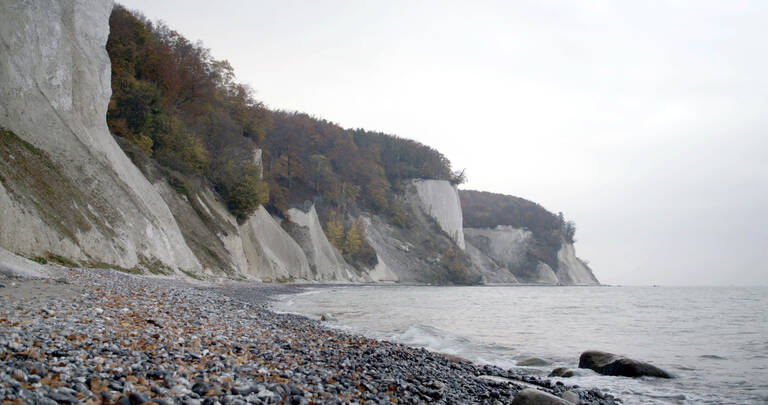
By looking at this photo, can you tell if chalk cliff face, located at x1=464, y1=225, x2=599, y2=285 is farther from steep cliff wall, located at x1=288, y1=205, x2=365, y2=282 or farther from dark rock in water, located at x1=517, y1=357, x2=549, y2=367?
dark rock in water, located at x1=517, y1=357, x2=549, y2=367

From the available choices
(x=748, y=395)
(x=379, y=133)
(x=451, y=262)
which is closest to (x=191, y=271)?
(x=748, y=395)

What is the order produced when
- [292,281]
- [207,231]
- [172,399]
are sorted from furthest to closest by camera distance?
[292,281] < [207,231] < [172,399]

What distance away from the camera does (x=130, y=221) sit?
2292cm

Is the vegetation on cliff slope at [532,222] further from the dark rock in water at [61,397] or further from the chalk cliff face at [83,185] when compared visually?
the dark rock in water at [61,397]

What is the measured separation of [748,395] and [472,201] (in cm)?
13488

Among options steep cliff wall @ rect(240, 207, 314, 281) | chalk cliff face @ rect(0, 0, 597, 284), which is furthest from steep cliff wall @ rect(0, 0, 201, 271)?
steep cliff wall @ rect(240, 207, 314, 281)

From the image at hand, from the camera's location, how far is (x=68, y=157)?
20969 millimetres

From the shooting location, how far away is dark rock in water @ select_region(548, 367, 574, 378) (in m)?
11.0

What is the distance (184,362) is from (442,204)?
323ft

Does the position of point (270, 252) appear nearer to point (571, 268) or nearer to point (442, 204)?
point (442, 204)

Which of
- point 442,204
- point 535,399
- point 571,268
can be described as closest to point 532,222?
point 571,268

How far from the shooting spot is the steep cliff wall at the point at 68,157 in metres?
16.0

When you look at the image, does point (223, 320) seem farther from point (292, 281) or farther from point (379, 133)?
point (379, 133)

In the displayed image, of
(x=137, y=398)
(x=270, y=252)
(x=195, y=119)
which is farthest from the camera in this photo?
(x=270, y=252)
